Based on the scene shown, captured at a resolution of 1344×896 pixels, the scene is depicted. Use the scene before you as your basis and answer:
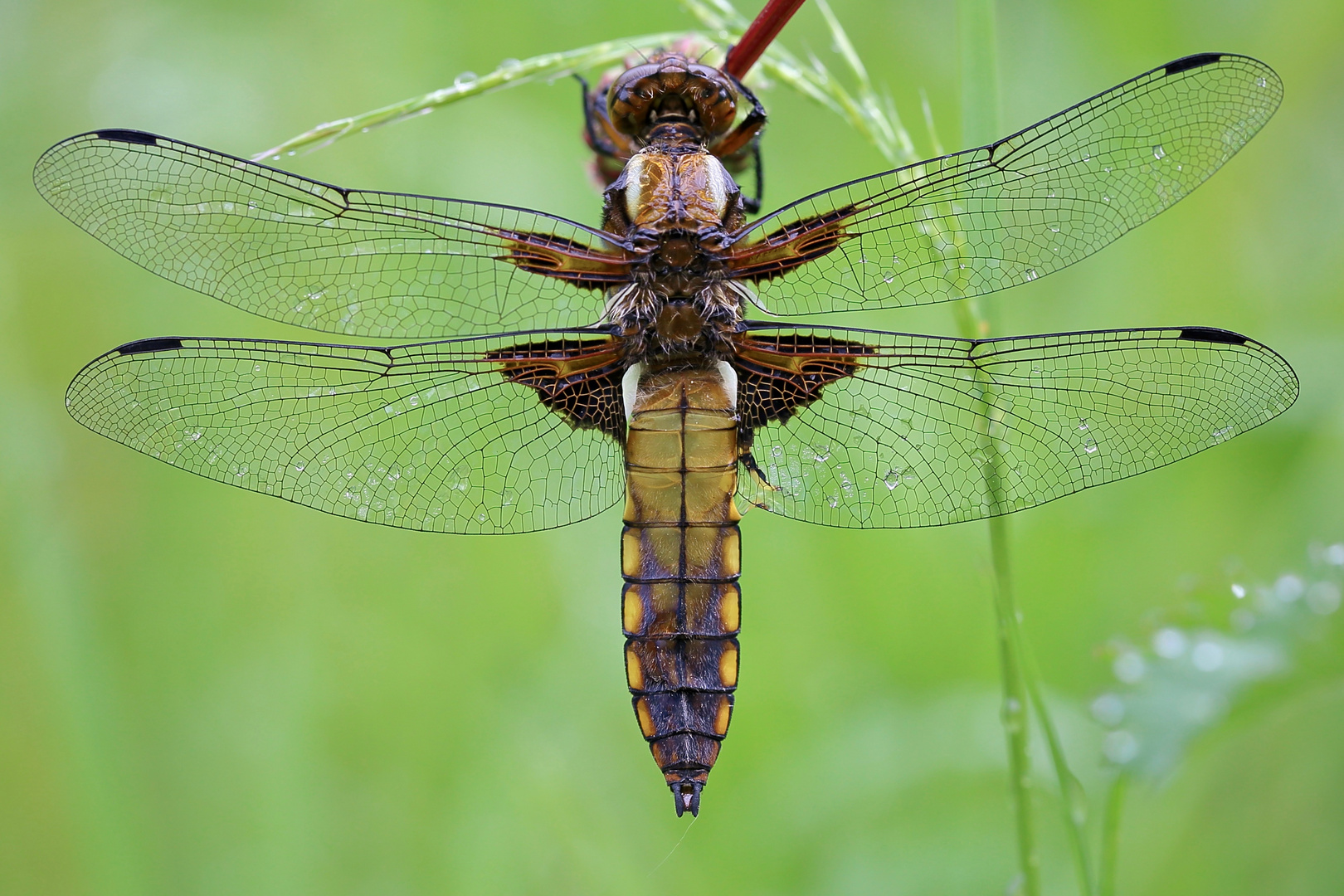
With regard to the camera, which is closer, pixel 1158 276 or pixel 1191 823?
→ pixel 1191 823

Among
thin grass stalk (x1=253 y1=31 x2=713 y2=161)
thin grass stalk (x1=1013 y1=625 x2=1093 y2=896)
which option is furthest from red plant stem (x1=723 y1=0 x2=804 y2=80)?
thin grass stalk (x1=1013 y1=625 x2=1093 y2=896)

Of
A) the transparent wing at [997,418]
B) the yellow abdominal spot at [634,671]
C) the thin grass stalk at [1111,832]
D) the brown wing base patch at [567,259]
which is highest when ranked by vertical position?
the brown wing base patch at [567,259]

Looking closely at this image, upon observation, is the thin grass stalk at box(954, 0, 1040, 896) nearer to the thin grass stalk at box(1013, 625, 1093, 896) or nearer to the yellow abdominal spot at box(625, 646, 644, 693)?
the thin grass stalk at box(1013, 625, 1093, 896)

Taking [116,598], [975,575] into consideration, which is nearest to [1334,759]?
[975,575]

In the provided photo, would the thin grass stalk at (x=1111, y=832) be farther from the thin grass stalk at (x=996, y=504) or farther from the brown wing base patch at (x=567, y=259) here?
the brown wing base patch at (x=567, y=259)

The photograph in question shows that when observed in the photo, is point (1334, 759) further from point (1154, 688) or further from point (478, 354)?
point (478, 354)

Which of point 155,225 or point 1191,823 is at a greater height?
point 155,225

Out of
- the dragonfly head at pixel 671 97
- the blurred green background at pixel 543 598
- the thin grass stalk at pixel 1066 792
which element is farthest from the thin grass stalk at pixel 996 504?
the dragonfly head at pixel 671 97
